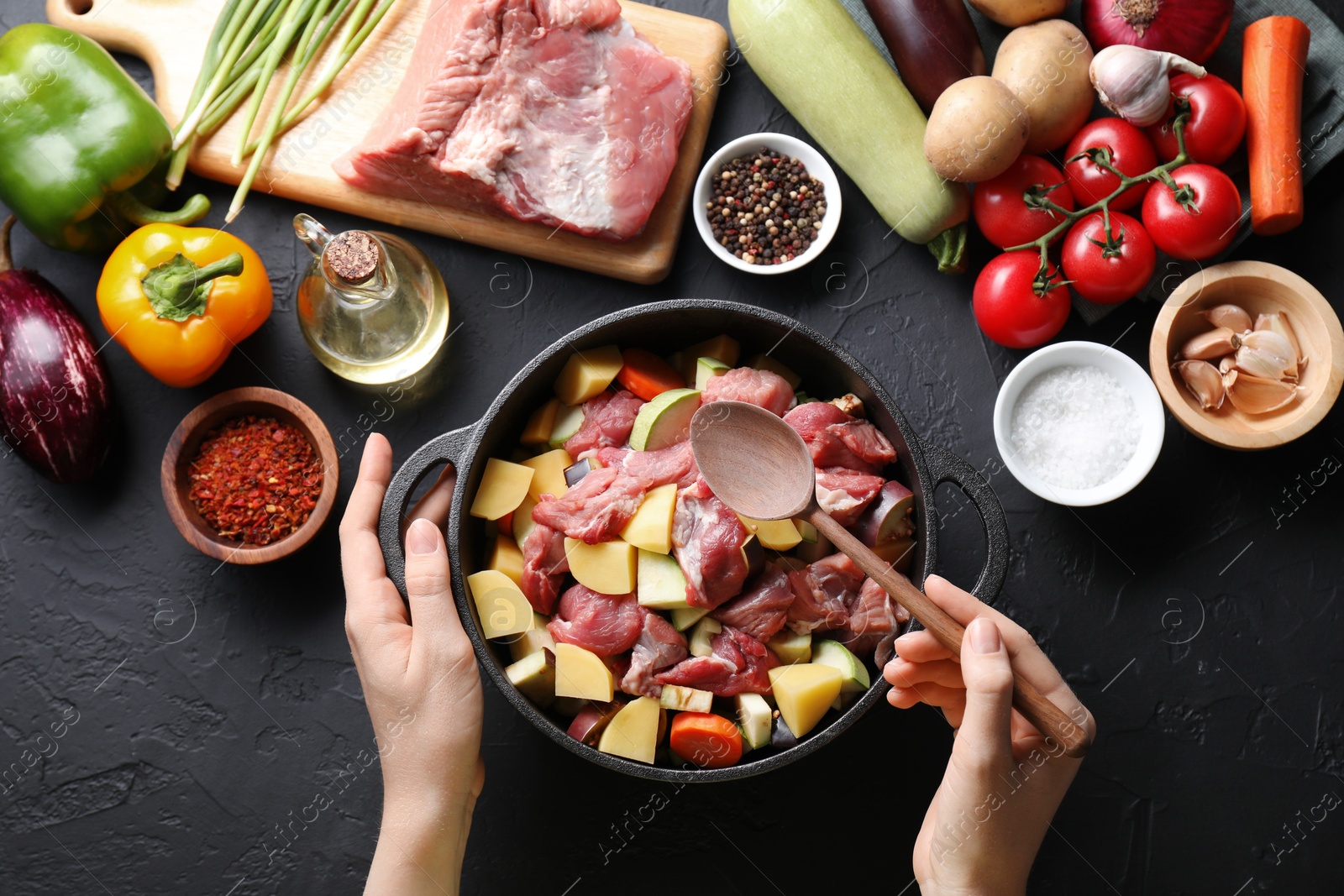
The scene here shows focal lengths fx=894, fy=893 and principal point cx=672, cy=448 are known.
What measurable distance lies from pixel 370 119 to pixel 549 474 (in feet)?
4.20

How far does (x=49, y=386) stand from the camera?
96.6 inches

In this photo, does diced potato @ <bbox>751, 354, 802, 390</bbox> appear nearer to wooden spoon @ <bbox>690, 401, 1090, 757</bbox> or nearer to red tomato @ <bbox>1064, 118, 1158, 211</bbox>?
wooden spoon @ <bbox>690, 401, 1090, 757</bbox>

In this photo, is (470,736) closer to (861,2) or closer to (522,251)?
(522,251)

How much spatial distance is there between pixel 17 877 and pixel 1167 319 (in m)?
3.59

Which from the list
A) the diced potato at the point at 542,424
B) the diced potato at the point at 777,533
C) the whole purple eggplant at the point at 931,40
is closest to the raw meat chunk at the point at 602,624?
the diced potato at the point at 777,533

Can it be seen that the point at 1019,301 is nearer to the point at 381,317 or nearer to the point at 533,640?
the point at 533,640

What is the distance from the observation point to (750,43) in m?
2.63

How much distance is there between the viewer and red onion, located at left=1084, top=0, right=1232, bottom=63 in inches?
98.0

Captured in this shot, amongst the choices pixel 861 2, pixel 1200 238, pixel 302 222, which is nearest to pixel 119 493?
pixel 302 222

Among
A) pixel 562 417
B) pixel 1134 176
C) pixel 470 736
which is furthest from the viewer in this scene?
pixel 1134 176

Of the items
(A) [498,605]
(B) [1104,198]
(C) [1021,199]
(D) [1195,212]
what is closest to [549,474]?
(A) [498,605]

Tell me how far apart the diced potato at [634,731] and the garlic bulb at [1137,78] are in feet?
6.72

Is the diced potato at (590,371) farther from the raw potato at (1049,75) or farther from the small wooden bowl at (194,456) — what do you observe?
the raw potato at (1049,75)

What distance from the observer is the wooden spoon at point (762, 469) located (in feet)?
6.47
